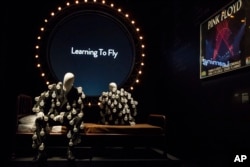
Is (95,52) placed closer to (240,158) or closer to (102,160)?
(102,160)

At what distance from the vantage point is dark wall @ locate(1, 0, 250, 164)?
4.01 meters

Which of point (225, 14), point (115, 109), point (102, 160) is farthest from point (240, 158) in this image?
point (115, 109)

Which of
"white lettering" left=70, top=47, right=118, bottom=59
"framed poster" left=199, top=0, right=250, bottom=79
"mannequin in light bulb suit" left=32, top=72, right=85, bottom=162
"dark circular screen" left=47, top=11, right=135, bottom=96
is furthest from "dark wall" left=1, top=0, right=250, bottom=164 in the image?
"white lettering" left=70, top=47, right=118, bottom=59

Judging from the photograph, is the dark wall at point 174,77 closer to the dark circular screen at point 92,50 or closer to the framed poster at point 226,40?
the framed poster at point 226,40

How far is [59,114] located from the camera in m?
4.65

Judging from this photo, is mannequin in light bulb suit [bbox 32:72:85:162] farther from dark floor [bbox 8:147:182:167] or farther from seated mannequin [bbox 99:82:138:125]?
seated mannequin [bbox 99:82:138:125]

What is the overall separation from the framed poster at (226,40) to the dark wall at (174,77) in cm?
13

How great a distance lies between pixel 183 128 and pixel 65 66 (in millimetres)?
2757

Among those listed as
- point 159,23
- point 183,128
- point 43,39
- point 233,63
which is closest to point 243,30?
point 233,63

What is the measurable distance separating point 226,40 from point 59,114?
258 centimetres

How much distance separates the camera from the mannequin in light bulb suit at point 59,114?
4383 mm

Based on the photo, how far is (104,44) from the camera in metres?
6.66

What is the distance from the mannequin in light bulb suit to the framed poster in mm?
1952

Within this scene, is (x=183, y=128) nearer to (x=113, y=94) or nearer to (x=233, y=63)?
(x=113, y=94)
